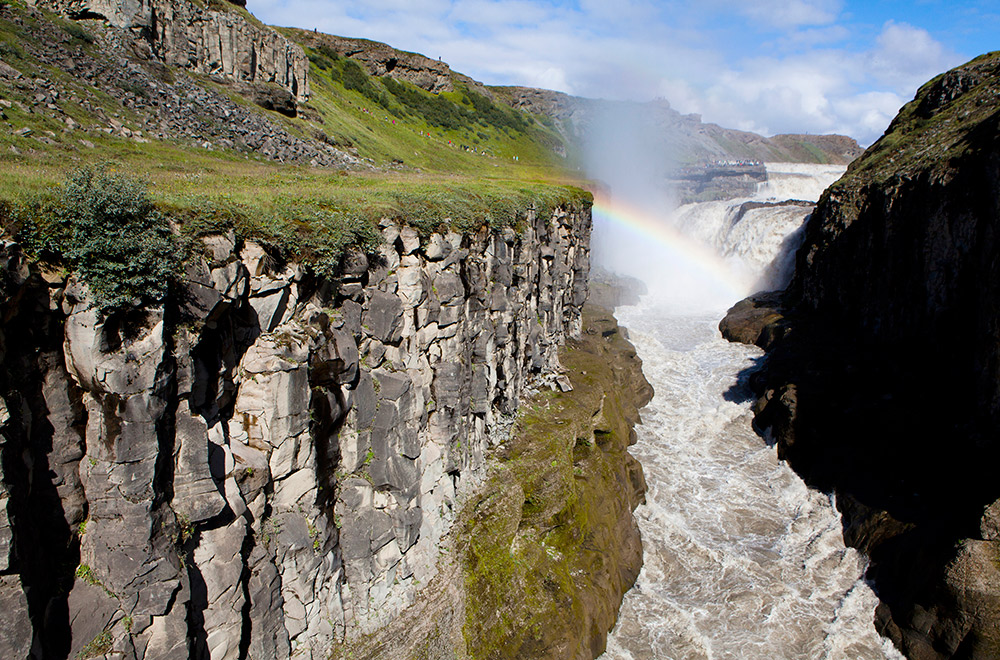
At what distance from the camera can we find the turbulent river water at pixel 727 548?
1784 cm

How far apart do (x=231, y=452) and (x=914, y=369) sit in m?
31.4

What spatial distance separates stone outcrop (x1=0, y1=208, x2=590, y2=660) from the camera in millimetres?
8062

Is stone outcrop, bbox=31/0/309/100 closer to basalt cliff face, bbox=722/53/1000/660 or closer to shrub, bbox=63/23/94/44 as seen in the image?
shrub, bbox=63/23/94/44

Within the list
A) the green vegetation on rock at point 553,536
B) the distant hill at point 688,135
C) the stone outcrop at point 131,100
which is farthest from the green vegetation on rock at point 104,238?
the distant hill at point 688,135

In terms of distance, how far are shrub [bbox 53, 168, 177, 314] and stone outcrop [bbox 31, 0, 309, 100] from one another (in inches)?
1074

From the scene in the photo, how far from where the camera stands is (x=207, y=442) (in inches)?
371

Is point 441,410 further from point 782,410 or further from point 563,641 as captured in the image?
point 782,410

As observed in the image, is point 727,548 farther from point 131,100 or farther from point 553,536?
point 131,100

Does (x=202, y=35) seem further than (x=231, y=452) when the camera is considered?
Yes

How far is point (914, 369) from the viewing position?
27.5m

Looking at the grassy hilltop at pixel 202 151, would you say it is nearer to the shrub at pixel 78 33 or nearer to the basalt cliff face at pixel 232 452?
the shrub at pixel 78 33

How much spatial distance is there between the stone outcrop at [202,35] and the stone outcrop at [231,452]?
86.3 ft

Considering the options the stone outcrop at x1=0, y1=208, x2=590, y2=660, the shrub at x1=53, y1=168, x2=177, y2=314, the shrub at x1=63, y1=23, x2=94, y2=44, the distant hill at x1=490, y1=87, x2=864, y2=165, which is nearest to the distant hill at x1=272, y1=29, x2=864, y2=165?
the distant hill at x1=490, y1=87, x2=864, y2=165

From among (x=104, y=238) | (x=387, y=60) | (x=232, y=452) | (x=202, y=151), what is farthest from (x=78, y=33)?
(x=387, y=60)
